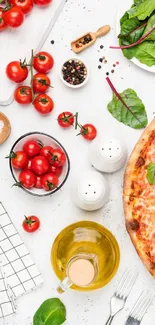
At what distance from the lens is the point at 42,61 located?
101 inches

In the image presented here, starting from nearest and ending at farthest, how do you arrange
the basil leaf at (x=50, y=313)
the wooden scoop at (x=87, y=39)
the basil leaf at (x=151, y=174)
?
the basil leaf at (x=151, y=174)
the basil leaf at (x=50, y=313)
the wooden scoop at (x=87, y=39)

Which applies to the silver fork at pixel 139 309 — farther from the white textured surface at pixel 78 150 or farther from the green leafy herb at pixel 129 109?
the green leafy herb at pixel 129 109

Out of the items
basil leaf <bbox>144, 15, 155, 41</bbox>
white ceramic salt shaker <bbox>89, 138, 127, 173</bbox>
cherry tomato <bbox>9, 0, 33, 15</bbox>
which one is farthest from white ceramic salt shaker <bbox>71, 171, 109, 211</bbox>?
cherry tomato <bbox>9, 0, 33, 15</bbox>

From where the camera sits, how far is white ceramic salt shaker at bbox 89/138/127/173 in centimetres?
247

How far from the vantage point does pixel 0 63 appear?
103 inches

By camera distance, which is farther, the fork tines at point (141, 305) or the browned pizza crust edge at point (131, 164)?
the fork tines at point (141, 305)

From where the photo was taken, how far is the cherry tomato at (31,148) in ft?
8.30

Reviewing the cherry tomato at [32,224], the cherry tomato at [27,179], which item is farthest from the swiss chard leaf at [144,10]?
the cherry tomato at [32,224]

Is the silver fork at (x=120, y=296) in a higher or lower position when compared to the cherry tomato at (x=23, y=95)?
lower

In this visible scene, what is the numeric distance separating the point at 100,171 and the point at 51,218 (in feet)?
0.74

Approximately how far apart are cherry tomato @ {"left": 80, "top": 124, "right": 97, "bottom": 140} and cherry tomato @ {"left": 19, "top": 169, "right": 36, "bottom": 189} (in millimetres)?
218

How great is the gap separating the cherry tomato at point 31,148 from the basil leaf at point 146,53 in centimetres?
44

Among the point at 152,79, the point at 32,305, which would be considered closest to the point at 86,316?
the point at 32,305

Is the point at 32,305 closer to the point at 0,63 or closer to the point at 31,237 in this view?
the point at 31,237
